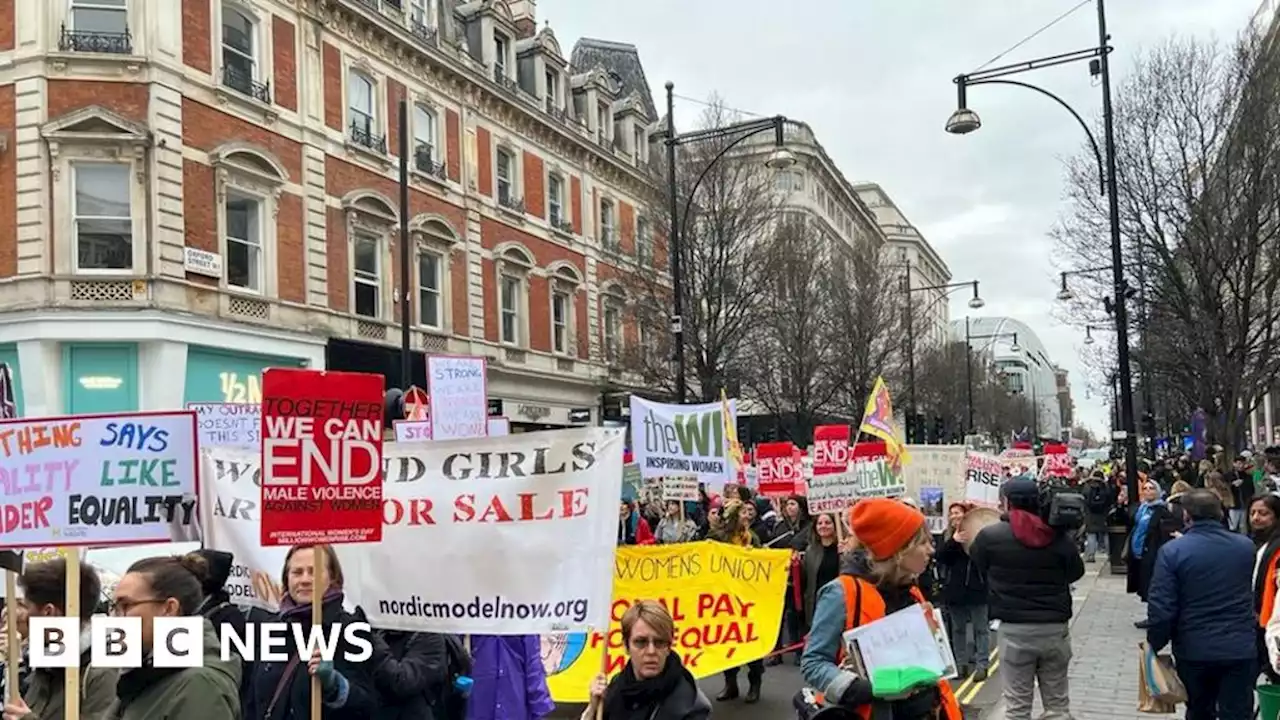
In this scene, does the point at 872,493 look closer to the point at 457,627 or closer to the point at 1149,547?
the point at 1149,547

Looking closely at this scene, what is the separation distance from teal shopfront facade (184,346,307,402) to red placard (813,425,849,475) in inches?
470

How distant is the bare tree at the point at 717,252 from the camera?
27031mm

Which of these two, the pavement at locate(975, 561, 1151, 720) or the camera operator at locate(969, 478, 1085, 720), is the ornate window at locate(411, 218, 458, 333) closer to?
the pavement at locate(975, 561, 1151, 720)

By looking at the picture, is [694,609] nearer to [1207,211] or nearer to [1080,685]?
[1080,685]

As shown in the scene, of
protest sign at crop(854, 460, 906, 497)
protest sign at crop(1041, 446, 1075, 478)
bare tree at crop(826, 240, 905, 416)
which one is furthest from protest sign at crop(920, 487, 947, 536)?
bare tree at crop(826, 240, 905, 416)

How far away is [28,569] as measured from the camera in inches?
183

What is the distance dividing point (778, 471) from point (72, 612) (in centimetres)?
1249

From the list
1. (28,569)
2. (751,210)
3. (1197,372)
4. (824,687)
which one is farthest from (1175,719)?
(751,210)

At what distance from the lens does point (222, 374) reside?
2108 centimetres

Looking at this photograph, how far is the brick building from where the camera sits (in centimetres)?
1925

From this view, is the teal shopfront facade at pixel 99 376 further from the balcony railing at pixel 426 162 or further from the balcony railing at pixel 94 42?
the balcony railing at pixel 426 162

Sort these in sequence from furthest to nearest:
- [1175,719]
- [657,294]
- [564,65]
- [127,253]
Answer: [564,65] → [657,294] → [127,253] → [1175,719]

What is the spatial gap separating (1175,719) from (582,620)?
5416 mm

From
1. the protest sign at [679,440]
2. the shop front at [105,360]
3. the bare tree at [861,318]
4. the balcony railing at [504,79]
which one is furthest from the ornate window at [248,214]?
the bare tree at [861,318]
